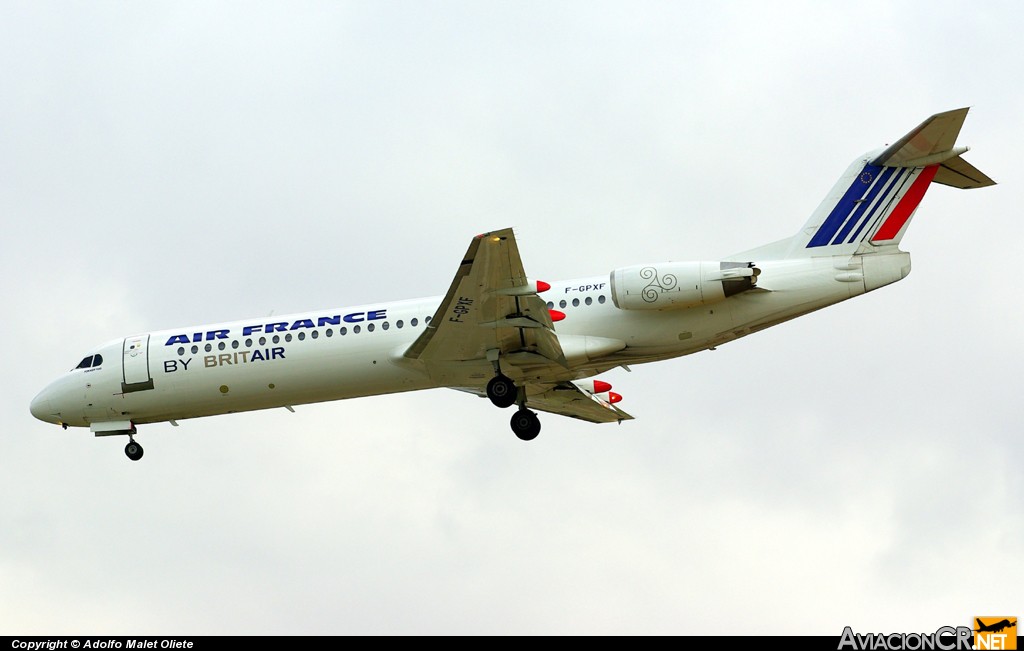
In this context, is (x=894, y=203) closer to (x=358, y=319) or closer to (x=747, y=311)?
(x=747, y=311)

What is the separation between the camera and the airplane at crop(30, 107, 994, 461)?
92.0 ft

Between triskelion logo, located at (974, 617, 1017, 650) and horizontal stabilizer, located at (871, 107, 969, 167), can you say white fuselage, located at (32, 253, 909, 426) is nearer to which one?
horizontal stabilizer, located at (871, 107, 969, 167)

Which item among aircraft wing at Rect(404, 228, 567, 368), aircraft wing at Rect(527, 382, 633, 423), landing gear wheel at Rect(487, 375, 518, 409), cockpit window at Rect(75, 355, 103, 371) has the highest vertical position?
cockpit window at Rect(75, 355, 103, 371)

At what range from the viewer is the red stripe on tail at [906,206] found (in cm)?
2873

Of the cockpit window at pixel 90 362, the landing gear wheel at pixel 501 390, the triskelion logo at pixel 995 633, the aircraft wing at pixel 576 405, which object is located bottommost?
the triskelion logo at pixel 995 633

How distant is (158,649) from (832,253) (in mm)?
15565

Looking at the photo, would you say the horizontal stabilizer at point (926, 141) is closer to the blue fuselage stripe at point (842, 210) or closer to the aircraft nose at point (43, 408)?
the blue fuselage stripe at point (842, 210)

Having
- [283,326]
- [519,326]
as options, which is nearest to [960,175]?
[519,326]

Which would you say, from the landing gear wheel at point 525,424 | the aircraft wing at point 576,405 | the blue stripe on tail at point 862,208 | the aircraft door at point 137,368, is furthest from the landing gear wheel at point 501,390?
the aircraft door at point 137,368

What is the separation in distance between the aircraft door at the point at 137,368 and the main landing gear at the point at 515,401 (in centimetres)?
825

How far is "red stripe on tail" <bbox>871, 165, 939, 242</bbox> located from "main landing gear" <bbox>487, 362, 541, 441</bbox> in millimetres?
8331

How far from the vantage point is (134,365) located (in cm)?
3222

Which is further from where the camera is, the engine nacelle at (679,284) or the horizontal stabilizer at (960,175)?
the horizontal stabilizer at (960,175)

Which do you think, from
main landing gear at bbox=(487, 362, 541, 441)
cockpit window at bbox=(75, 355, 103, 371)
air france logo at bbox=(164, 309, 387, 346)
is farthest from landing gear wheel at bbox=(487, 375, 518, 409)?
cockpit window at bbox=(75, 355, 103, 371)
